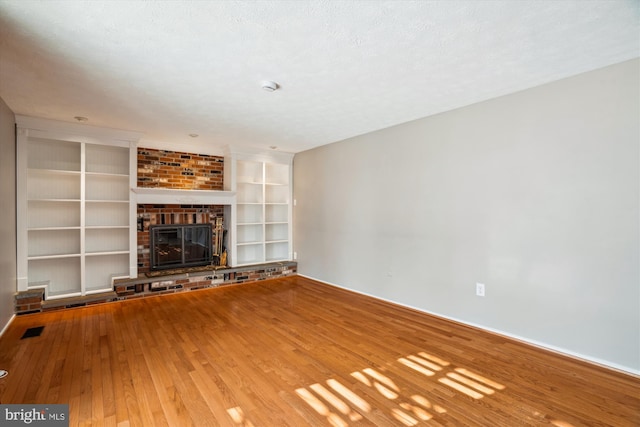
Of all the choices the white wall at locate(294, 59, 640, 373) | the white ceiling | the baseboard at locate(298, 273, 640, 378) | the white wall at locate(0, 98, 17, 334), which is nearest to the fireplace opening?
the white wall at locate(0, 98, 17, 334)

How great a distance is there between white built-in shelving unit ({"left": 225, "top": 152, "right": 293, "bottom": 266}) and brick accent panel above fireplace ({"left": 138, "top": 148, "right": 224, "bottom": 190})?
0.97 feet

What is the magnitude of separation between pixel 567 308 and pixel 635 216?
885 millimetres

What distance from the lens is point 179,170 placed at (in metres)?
5.13

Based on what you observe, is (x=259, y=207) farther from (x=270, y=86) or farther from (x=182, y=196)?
(x=270, y=86)

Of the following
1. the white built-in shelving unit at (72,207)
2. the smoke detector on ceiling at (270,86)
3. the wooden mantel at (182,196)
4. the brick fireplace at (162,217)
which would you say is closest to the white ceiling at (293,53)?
the smoke detector on ceiling at (270,86)

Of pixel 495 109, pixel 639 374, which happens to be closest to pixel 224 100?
pixel 495 109

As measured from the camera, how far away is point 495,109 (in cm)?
303

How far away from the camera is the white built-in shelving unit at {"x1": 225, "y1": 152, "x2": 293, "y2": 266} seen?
5348 millimetres

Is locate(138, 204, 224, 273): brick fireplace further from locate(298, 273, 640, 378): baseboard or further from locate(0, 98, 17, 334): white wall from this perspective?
locate(298, 273, 640, 378): baseboard

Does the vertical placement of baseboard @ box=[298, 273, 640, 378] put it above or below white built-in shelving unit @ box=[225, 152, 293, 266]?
below

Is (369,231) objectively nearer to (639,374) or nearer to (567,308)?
(567,308)

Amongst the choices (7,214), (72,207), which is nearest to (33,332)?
(7,214)

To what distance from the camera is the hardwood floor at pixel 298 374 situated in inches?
71.7

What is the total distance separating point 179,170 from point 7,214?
2.24 metres
